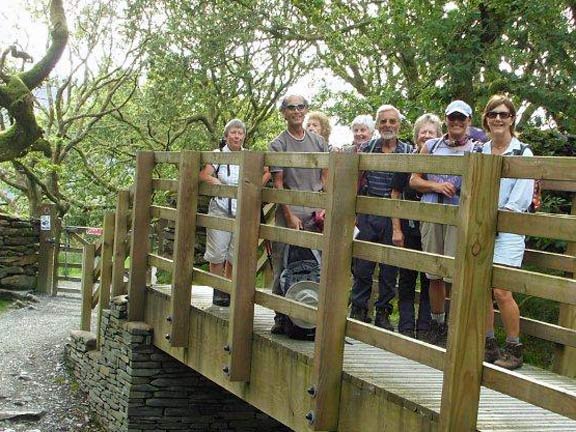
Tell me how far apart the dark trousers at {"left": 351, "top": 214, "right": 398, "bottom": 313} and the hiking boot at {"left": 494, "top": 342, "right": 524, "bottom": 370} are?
4.03 ft

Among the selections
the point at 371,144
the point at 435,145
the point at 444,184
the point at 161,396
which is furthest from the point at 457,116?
the point at 161,396

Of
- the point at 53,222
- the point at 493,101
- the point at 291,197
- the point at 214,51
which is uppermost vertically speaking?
the point at 214,51

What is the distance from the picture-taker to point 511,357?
513 centimetres

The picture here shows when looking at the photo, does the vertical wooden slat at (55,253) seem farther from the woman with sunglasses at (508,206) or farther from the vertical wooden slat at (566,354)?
the woman with sunglasses at (508,206)

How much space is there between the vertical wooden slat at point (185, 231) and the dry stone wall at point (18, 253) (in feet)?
35.3

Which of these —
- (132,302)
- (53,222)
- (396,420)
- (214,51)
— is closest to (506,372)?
(396,420)

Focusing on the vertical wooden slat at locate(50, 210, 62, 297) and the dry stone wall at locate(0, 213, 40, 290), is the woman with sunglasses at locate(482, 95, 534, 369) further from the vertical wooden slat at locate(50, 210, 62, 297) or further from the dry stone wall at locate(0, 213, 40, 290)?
the vertical wooden slat at locate(50, 210, 62, 297)

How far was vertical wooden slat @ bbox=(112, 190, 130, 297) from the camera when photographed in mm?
9414

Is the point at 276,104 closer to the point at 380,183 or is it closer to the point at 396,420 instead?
the point at 380,183

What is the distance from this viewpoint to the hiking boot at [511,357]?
5.09 meters

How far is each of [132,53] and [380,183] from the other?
18.4 meters

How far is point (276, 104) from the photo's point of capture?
1897cm

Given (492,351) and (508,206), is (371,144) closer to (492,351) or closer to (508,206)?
(508,206)

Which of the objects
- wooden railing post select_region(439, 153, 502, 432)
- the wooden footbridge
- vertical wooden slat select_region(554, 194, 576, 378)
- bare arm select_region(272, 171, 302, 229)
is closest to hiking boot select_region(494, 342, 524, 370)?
the wooden footbridge
